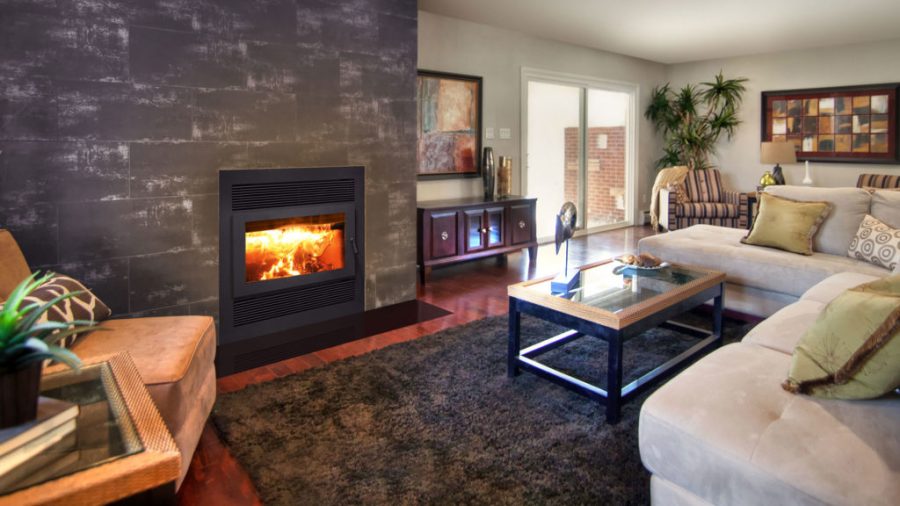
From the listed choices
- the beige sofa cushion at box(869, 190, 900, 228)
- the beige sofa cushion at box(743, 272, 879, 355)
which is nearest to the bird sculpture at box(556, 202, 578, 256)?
the beige sofa cushion at box(743, 272, 879, 355)

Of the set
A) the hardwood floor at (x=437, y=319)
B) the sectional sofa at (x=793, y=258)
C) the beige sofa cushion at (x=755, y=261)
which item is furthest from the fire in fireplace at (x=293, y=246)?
the sectional sofa at (x=793, y=258)

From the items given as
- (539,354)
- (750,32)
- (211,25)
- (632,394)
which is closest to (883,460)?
(632,394)

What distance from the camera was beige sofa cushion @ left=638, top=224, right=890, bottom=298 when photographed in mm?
3309

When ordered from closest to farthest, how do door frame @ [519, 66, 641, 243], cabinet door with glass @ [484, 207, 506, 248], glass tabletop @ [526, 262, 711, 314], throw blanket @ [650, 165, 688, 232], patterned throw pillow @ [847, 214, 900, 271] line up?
glass tabletop @ [526, 262, 711, 314]
patterned throw pillow @ [847, 214, 900, 271]
cabinet door with glass @ [484, 207, 506, 248]
door frame @ [519, 66, 641, 243]
throw blanket @ [650, 165, 688, 232]

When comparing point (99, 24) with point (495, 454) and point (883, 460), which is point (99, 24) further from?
point (883, 460)

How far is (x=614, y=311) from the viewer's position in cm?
238

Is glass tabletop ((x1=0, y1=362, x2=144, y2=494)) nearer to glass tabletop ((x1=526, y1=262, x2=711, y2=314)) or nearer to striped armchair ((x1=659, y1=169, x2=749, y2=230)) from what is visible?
glass tabletop ((x1=526, y1=262, x2=711, y2=314))

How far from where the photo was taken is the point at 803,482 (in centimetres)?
128

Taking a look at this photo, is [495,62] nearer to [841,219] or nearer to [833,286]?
[841,219]

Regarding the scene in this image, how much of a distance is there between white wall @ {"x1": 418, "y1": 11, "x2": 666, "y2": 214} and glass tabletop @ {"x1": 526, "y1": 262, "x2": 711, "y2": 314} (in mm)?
2536

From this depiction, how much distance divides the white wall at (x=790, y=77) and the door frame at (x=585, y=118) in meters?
1.01

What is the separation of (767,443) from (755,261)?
2436mm

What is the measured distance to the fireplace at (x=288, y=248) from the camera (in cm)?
331

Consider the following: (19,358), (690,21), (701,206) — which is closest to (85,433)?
(19,358)
